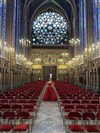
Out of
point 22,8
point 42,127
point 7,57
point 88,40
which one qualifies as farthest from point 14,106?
point 22,8

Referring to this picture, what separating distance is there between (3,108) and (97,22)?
23802 mm

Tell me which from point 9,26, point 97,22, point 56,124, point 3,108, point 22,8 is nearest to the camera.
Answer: point 56,124

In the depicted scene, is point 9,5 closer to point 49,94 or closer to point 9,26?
point 9,26

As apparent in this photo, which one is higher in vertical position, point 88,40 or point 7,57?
point 88,40

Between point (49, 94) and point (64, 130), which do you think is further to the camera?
point (49, 94)

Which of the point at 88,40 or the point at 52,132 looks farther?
the point at 88,40

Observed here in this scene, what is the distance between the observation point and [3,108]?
10961mm

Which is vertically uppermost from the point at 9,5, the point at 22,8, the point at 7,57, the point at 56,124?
the point at 22,8

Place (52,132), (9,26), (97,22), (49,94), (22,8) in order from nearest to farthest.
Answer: (52,132) < (49,94) < (97,22) < (9,26) < (22,8)

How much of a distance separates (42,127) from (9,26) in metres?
26.3

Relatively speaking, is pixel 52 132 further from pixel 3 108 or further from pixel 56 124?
pixel 3 108

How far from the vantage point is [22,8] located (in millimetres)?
49625

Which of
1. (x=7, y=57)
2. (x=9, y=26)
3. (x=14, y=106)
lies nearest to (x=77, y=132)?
(x=14, y=106)

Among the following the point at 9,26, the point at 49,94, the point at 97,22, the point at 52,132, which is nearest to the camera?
the point at 52,132
